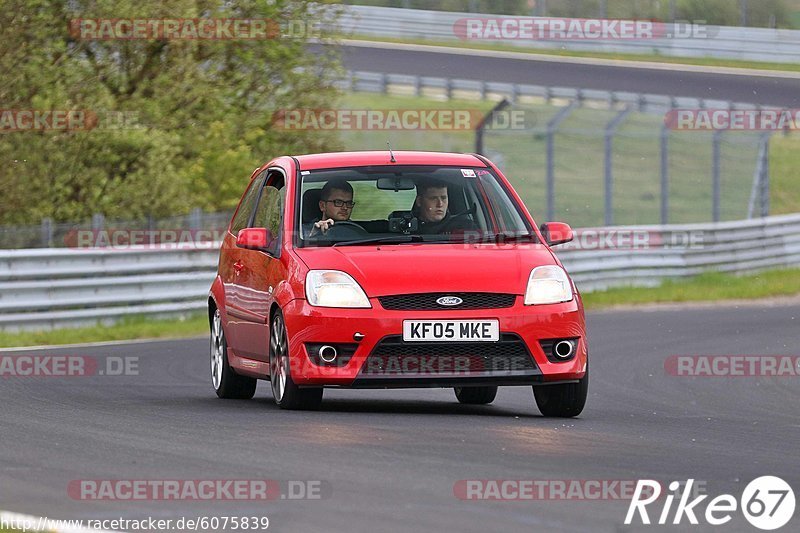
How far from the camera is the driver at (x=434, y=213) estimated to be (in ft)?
35.9

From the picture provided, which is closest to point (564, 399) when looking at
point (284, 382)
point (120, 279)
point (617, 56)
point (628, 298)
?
point (284, 382)

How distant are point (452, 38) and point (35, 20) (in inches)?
1001

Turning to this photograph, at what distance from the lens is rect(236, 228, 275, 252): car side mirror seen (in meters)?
10.9

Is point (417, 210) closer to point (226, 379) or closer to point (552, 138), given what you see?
point (226, 379)

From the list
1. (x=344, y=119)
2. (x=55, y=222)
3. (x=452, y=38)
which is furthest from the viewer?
(x=452, y=38)

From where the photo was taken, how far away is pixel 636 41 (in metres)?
44.3

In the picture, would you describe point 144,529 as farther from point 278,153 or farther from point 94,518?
point 278,153

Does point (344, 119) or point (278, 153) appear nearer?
point (278, 153)

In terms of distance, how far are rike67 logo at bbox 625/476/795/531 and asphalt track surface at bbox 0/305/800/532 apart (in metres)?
0.07

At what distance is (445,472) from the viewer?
763 centimetres

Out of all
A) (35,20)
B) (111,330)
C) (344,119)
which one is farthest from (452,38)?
(111,330)

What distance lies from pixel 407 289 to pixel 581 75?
31625 millimetres

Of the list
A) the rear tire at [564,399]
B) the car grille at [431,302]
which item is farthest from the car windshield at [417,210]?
the rear tire at [564,399]

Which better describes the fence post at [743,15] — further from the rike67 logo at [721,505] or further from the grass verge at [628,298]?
the rike67 logo at [721,505]
